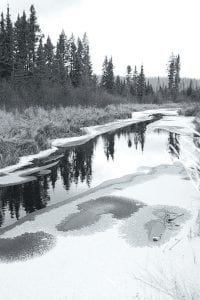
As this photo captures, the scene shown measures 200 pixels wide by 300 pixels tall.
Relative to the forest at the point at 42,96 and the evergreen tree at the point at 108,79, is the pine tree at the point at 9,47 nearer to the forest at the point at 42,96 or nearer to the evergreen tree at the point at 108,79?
the forest at the point at 42,96

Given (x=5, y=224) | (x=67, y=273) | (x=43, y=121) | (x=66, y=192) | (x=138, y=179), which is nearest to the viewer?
(x=67, y=273)

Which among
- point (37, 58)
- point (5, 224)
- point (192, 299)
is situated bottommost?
point (5, 224)

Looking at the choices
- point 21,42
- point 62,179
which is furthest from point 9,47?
point 62,179

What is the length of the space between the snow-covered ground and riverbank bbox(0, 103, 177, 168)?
5386 millimetres

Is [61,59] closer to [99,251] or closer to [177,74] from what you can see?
[177,74]

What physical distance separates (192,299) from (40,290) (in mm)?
2236

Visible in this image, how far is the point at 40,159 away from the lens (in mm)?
12836

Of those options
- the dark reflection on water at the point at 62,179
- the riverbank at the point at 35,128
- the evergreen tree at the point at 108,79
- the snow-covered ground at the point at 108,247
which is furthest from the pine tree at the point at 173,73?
the snow-covered ground at the point at 108,247

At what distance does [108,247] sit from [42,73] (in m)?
36.7

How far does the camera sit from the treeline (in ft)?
88.3

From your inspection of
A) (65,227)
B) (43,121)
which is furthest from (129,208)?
(43,121)

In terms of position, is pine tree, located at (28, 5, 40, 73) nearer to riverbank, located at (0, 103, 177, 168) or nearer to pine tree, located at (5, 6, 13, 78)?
pine tree, located at (5, 6, 13, 78)

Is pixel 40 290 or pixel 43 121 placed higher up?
pixel 43 121

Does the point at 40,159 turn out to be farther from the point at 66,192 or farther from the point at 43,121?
the point at 43,121
